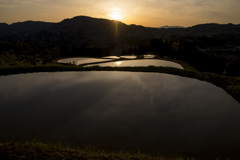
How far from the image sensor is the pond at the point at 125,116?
826 cm

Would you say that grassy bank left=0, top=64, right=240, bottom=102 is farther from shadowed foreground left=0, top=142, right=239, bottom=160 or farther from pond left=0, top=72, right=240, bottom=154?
shadowed foreground left=0, top=142, right=239, bottom=160

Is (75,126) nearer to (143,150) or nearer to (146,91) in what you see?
(143,150)

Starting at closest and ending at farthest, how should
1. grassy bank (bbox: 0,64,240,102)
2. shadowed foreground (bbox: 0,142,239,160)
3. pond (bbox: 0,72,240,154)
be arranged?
shadowed foreground (bbox: 0,142,239,160) < pond (bbox: 0,72,240,154) < grassy bank (bbox: 0,64,240,102)

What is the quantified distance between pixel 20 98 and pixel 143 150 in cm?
1184

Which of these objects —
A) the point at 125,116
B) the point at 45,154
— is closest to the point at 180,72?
the point at 125,116

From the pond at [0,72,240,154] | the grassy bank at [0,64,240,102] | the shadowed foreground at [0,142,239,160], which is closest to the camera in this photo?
the shadowed foreground at [0,142,239,160]

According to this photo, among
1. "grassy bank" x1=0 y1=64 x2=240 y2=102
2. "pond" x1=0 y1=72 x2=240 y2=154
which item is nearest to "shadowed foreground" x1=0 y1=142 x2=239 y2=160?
"pond" x1=0 y1=72 x2=240 y2=154

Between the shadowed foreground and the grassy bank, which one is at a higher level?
the grassy bank

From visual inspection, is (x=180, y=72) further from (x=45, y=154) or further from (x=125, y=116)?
(x=45, y=154)

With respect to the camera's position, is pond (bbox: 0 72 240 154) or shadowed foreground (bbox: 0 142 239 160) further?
pond (bbox: 0 72 240 154)

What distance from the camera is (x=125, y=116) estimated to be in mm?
10609

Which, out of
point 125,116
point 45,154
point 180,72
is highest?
point 180,72

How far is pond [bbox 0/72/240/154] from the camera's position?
A: 27.1 feet

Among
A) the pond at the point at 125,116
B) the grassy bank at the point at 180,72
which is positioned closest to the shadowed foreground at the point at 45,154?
the pond at the point at 125,116
